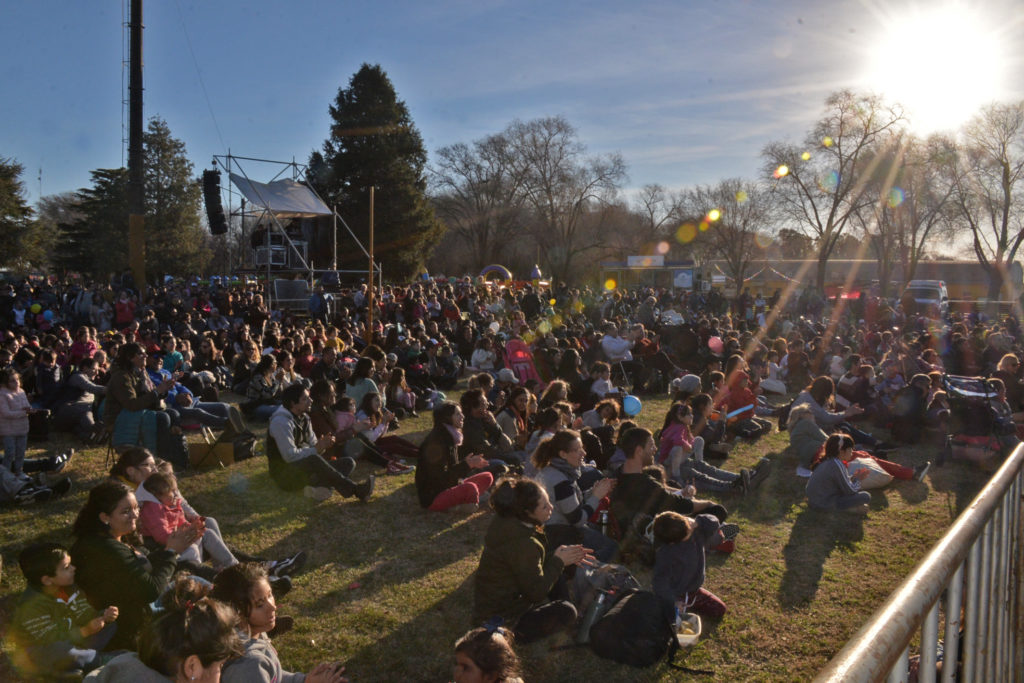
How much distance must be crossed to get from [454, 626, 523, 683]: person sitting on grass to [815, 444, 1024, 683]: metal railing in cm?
172

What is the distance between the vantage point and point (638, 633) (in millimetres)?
4199

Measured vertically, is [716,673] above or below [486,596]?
below

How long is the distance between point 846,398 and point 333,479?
8.79 meters

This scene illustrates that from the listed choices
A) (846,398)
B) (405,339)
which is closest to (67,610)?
(405,339)

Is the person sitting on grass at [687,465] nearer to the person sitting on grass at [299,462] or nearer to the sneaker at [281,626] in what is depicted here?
the person sitting on grass at [299,462]

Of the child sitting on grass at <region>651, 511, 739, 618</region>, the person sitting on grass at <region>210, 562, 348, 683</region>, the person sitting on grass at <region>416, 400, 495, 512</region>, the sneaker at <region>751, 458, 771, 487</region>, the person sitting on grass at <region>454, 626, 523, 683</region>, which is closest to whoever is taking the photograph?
the person sitting on grass at <region>454, 626, 523, 683</region>

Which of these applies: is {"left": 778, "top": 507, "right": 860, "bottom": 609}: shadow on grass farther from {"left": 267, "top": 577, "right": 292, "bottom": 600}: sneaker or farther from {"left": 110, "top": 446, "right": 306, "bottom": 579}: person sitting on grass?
{"left": 110, "top": 446, "right": 306, "bottom": 579}: person sitting on grass

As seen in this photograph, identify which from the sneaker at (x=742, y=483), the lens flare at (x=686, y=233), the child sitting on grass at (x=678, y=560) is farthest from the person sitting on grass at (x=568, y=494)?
the lens flare at (x=686, y=233)

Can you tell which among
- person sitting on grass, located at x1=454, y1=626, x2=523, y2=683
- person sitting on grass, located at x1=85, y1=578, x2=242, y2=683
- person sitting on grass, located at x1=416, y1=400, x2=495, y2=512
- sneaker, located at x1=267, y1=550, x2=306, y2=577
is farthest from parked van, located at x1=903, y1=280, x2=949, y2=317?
person sitting on grass, located at x1=85, y1=578, x2=242, y2=683

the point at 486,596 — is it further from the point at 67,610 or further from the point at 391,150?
the point at 391,150

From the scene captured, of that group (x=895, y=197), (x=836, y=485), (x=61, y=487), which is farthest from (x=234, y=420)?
(x=895, y=197)

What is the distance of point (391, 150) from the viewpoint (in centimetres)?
3775

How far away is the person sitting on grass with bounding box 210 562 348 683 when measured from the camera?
10.2ft

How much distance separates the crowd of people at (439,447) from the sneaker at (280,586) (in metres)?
0.02
